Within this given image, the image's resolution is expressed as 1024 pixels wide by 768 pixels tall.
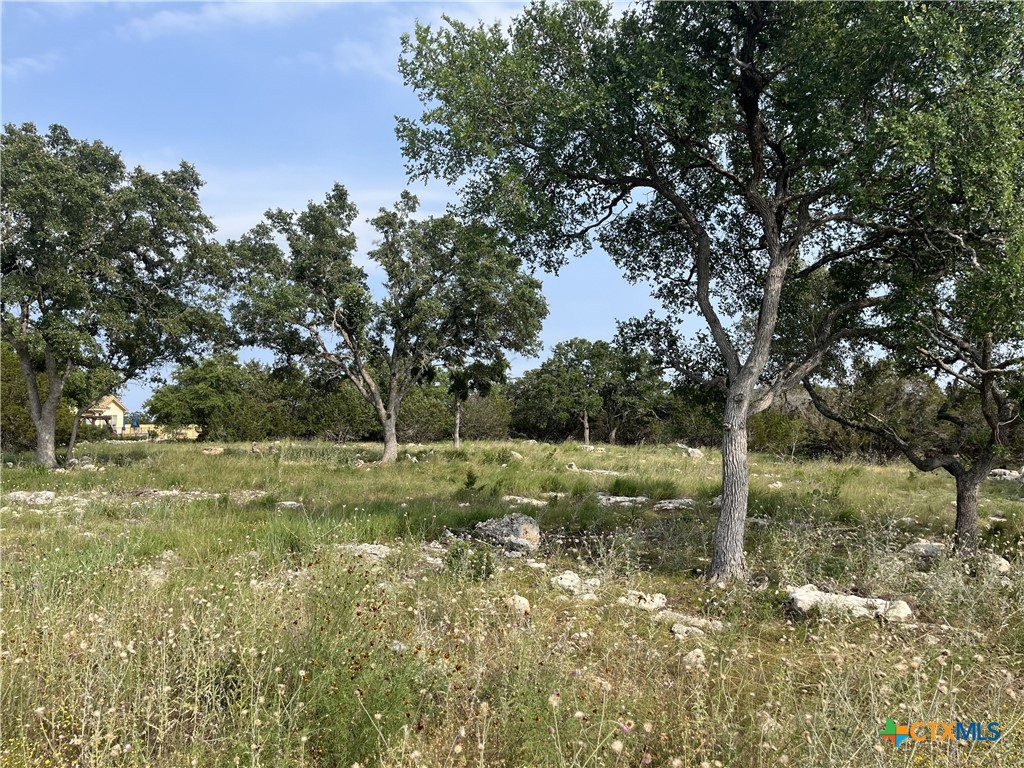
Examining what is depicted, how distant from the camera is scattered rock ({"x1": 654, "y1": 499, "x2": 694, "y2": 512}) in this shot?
1350 cm

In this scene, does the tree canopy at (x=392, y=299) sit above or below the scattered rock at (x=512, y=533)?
above

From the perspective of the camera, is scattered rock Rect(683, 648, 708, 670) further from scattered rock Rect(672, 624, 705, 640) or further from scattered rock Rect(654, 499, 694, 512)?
scattered rock Rect(654, 499, 694, 512)

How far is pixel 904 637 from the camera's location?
552cm

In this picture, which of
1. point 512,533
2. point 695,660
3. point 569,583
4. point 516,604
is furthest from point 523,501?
point 695,660

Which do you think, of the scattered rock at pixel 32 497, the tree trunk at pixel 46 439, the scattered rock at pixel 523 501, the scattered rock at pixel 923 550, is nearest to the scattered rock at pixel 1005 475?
the scattered rock at pixel 923 550

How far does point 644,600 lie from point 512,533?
3.48 meters

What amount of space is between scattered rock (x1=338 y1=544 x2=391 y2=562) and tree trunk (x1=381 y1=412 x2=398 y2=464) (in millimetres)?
16193

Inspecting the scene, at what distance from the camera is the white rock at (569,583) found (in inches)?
265

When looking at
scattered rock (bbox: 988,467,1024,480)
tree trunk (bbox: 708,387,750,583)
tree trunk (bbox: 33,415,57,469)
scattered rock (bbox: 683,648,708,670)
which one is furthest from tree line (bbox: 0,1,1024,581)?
tree trunk (bbox: 33,415,57,469)

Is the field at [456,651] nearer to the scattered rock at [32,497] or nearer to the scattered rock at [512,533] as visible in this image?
the scattered rock at [512,533]

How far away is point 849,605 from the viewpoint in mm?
6059

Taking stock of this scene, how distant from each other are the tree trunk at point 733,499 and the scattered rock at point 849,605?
1.32m

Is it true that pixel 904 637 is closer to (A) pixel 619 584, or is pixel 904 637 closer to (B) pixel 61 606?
(A) pixel 619 584

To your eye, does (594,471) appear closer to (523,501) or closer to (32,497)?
(523,501)
